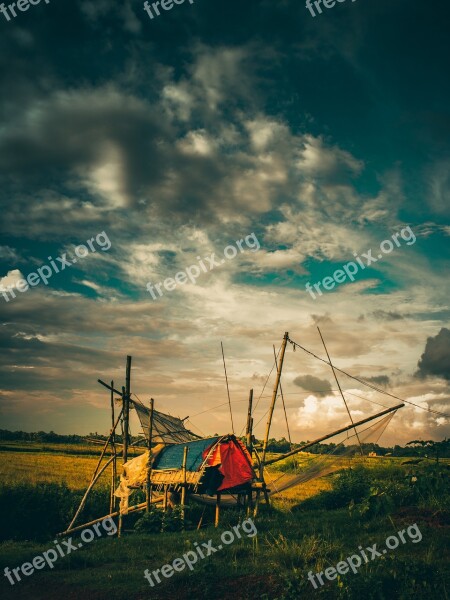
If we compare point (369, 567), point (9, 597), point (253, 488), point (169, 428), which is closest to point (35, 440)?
point (169, 428)

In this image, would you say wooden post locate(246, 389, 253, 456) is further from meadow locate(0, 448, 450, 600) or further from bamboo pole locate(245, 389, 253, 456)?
meadow locate(0, 448, 450, 600)

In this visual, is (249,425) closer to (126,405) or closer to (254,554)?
(126,405)

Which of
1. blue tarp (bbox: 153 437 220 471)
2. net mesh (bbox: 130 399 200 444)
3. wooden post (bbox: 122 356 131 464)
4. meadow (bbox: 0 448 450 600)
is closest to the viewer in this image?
meadow (bbox: 0 448 450 600)

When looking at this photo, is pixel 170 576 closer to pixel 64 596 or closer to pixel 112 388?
pixel 64 596

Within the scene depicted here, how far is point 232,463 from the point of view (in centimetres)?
1677

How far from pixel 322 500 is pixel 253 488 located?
6095mm

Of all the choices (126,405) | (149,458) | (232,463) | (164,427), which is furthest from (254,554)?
(164,427)

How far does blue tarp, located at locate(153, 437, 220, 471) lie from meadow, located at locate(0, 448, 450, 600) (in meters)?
2.15

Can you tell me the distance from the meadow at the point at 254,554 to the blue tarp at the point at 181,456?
215 centimetres

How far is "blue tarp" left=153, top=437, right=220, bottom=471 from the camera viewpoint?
17.1 meters

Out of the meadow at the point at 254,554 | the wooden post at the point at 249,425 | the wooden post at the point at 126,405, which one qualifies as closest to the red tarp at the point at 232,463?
the wooden post at the point at 249,425

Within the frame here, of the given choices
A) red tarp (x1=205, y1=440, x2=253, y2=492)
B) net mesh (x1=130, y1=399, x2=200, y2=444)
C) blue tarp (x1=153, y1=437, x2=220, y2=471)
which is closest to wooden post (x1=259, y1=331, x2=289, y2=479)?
red tarp (x1=205, y1=440, x2=253, y2=492)

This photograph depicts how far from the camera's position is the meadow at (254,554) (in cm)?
684

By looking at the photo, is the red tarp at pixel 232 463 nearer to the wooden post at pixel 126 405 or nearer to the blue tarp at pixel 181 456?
the blue tarp at pixel 181 456
